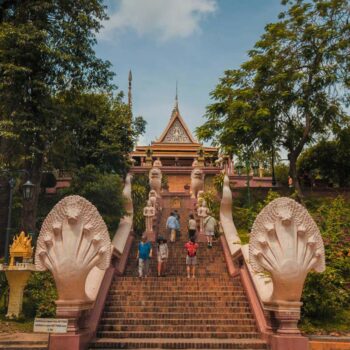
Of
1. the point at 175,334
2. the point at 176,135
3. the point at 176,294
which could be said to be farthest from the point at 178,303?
the point at 176,135

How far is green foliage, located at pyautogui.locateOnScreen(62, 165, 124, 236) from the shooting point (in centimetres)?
1410

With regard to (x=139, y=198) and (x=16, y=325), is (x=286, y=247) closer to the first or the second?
(x=16, y=325)

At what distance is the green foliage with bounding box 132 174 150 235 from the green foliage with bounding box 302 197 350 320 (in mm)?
6689

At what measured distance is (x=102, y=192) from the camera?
14.3m

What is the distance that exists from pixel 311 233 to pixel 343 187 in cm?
1589

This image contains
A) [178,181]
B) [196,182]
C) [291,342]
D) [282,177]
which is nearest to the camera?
[291,342]

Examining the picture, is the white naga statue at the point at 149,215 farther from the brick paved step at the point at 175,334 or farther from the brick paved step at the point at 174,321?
the brick paved step at the point at 175,334

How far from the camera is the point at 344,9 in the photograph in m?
18.1

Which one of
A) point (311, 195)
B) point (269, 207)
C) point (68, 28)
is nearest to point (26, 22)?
point (68, 28)

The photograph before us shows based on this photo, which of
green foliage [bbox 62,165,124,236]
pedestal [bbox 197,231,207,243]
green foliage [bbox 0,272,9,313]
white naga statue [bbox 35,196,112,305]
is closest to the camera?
white naga statue [bbox 35,196,112,305]

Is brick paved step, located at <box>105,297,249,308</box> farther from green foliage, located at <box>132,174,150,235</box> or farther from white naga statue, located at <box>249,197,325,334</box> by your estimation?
green foliage, located at <box>132,174,150,235</box>

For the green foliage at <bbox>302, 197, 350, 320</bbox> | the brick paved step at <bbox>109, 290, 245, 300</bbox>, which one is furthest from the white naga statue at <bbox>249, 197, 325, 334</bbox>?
the brick paved step at <bbox>109, 290, 245, 300</bbox>

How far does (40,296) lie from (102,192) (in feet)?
17.4

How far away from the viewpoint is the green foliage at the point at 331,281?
8.78 meters
